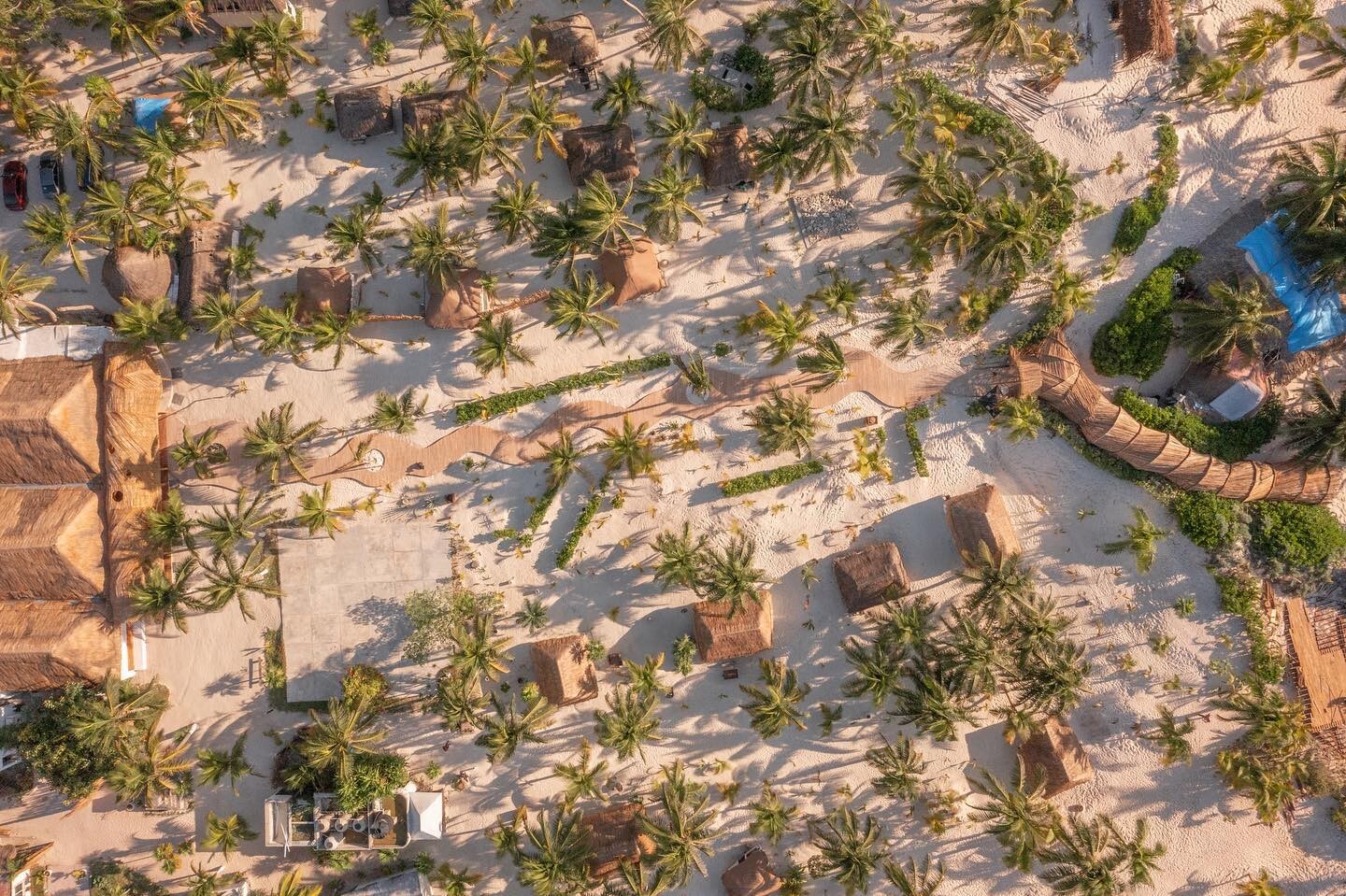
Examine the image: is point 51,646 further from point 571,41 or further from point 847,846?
point 847,846

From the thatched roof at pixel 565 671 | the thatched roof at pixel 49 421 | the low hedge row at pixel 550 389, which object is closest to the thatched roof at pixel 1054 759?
the thatched roof at pixel 565 671

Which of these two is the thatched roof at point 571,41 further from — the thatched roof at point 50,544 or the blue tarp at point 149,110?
the thatched roof at point 50,544

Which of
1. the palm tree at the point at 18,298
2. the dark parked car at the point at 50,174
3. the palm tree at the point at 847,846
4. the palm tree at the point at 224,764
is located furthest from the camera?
the dark parked car at the point at 50,174

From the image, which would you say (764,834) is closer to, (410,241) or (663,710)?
(663,710)

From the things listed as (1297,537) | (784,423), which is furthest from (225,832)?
(1297,537)

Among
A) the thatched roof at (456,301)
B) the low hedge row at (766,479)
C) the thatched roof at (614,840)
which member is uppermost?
the thatched roof at (456,301)
